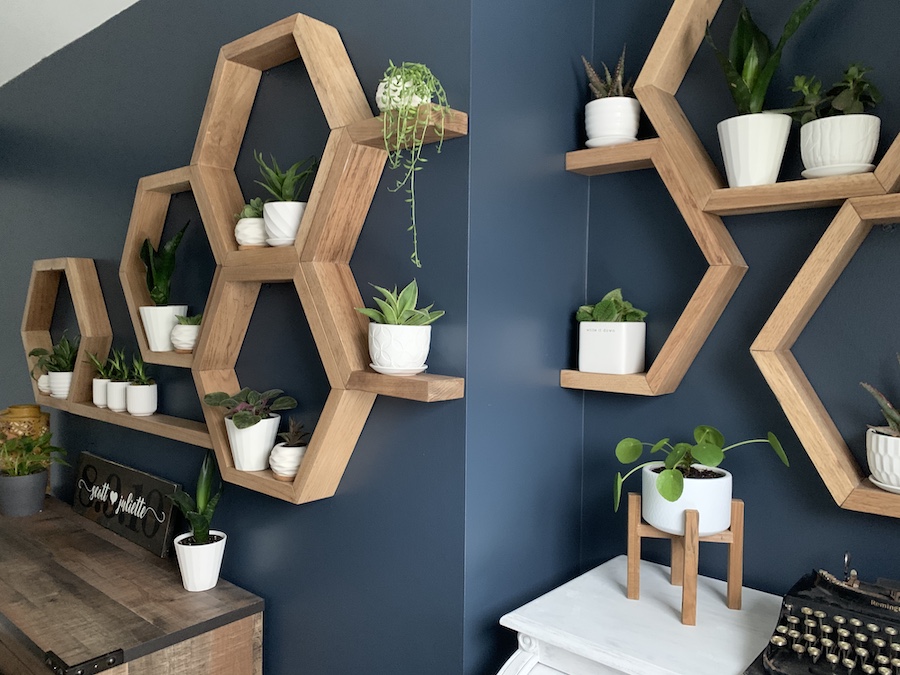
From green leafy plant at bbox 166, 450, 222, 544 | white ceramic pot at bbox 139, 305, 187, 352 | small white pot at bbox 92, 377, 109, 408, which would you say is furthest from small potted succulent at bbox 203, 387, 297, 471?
small white pot at bbox 92, 377, 109, 408

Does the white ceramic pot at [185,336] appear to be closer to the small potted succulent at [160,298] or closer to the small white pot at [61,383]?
the small potted succulent at [160,298]

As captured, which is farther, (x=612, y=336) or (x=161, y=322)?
(x=161, y=322)

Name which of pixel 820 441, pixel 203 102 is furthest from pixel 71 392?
pixel 820 441

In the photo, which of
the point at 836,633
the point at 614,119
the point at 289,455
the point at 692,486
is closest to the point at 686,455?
the point at 692,486

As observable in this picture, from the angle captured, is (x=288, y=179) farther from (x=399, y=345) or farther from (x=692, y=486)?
(x=692, y=486)

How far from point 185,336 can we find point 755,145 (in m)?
1.39

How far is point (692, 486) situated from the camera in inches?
47.7

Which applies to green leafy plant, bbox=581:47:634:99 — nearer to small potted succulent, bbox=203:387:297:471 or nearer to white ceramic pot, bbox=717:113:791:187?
white ceramic pot, bbox=717:113:791:187

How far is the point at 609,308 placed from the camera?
4.64 feet

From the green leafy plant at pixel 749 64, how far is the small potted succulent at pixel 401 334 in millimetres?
651

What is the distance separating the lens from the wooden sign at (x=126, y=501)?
191 cm

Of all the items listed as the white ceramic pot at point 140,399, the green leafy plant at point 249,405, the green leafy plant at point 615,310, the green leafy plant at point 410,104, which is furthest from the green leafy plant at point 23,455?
the green leafy plant at point 615,310

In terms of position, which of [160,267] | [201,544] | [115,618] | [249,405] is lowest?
[115,618]

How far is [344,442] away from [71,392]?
4.42 ft
